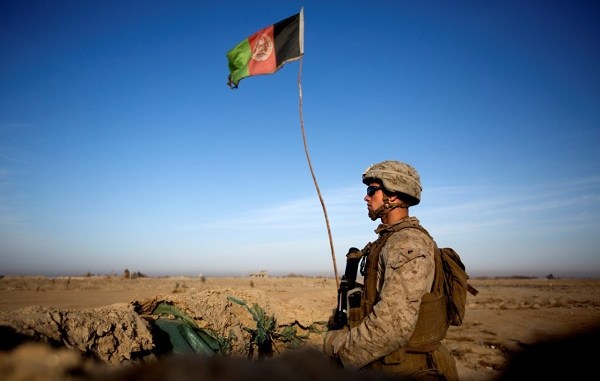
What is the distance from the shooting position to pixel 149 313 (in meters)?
4.06

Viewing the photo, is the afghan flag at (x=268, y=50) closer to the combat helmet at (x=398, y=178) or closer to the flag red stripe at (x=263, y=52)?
the flag red stripe at (x=263, y=52)

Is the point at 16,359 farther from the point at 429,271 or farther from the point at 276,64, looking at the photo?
the point at 276,64

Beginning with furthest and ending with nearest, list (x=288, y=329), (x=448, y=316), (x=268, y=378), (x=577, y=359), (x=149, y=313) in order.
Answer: (x=577, y=359) → (x=288, y=329) → (x=149, y=313) → (x=448, y=316) → (x=268, y=378)

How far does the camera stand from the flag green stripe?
316 inches

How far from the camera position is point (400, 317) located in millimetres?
2777

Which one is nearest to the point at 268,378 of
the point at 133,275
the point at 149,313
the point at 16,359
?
the point at 16,359

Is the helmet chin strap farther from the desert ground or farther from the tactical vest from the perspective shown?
the desert ground

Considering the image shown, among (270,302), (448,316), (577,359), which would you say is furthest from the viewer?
(577,359)

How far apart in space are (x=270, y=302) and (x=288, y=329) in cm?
63

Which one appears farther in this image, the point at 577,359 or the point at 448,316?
the point at 577,359

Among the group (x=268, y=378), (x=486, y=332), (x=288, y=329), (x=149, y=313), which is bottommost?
(x=486, y=332)

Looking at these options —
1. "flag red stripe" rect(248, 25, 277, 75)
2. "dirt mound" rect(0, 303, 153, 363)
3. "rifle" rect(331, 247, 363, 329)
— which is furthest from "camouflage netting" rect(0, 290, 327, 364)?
"flag red stripe" rect(248, 25, 277, 75)

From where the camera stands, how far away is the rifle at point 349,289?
11.3 ft

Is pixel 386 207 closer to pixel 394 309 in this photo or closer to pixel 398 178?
pixel 398 178
